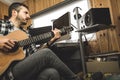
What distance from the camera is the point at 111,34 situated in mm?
2682

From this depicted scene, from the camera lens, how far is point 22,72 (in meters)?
1.35

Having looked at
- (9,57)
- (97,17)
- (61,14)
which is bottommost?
(9,57)

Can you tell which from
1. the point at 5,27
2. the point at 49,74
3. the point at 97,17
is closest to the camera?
the point at 49,74

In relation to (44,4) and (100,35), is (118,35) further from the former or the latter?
(44,4)

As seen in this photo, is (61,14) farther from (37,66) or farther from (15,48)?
(37,66)

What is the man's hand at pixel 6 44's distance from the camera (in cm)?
149

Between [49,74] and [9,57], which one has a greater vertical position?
[9,57]

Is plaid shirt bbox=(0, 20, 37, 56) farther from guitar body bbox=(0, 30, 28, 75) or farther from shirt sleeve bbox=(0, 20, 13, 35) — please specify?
guitar body bbox=(0, 30, 28, 75)

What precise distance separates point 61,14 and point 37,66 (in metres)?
2.19

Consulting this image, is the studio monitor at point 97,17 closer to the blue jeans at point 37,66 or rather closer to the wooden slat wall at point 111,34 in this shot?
the wooden slat wall at point 111,34

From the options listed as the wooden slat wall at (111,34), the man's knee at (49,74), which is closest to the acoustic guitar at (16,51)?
the man's knee at (49,74)

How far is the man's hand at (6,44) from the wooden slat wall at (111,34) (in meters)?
1.61

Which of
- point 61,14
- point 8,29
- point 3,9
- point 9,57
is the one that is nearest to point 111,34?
point 61,14

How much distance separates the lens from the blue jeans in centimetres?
135
